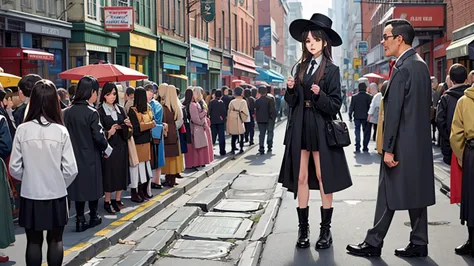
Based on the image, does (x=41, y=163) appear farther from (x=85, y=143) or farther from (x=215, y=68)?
(x=215, y=68)

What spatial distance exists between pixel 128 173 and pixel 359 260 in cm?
400

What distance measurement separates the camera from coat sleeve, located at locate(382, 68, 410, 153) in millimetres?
5859

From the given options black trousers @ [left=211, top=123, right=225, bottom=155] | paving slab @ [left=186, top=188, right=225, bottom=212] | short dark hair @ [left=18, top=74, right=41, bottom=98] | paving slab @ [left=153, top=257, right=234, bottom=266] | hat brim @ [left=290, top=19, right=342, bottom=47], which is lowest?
paving slab @ [left=153, top=257, right=234, bottom=266]

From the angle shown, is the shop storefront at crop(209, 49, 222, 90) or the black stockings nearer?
the black stockings

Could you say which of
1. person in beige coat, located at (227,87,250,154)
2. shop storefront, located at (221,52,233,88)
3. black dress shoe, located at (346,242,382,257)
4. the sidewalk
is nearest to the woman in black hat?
black dress shoe, located at (346,242,382,257)

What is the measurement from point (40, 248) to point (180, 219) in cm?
322

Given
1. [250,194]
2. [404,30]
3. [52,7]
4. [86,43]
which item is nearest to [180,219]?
[250,194]

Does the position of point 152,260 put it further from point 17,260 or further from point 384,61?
point 384,61

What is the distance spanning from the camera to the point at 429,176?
5996 millimetres

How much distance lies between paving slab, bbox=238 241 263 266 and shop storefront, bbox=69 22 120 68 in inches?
549

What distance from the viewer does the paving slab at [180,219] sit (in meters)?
8.06

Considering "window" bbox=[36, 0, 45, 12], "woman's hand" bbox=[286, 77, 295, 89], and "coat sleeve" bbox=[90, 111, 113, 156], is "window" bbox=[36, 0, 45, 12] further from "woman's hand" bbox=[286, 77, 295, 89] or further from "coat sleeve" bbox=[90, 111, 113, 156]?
"woman's hand" bbox=[286, 77, 295, 89]

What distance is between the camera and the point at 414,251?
20.4 feet

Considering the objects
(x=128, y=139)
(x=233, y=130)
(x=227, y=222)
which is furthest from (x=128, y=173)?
(x=233, y=130)
